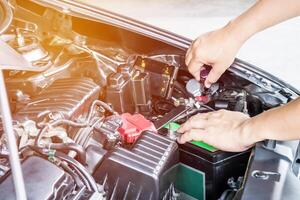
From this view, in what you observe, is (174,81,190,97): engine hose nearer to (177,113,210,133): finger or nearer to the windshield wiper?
(177,113,210,133): finger

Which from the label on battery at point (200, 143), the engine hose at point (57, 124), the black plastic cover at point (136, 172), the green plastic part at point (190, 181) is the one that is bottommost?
the green plastic part at point (190, 181)

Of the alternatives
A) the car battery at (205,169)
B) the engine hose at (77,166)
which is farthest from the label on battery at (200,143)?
the engine hose at (77,166)

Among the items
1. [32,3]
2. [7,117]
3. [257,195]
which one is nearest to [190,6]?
[32,3]

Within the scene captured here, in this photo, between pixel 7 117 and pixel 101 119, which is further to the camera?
pixel 101 119

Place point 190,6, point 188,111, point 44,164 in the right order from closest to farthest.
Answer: point 44,164, point 188,111, point 190,6

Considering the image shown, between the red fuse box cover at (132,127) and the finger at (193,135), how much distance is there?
0.09 m

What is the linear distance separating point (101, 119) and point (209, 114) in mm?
314

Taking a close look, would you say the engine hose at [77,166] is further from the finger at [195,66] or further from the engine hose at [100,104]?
the finger at [195,66]

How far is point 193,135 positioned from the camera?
121 cm

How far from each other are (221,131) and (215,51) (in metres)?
0.30

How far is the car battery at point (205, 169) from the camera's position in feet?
3.95

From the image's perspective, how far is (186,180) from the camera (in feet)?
4.17

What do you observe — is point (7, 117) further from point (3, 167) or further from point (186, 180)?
point (186, 180)

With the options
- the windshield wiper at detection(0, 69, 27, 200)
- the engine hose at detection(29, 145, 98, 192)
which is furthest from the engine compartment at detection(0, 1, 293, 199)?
the windshield wiper at detection(0, 69, 27, 200)
